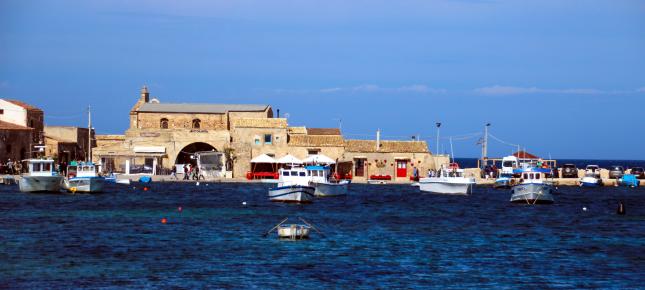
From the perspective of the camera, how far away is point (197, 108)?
358ft

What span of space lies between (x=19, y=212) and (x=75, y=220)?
582 cm

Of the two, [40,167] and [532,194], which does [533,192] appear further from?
[40,167]

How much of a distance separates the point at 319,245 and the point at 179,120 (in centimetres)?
6946

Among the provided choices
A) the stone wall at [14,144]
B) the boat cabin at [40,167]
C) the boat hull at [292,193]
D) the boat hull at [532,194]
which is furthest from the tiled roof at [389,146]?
the boat hull at [292,193]

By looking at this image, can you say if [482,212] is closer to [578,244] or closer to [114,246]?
[578,244]

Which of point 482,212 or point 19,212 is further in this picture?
point 482,212

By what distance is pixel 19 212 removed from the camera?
53625mm

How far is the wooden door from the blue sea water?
94.0 feet

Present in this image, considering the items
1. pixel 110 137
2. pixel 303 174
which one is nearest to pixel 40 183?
pixel 303 174

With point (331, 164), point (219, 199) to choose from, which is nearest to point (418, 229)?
point (219, 199)

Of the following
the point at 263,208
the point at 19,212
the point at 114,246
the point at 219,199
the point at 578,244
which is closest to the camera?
the point at 114,246

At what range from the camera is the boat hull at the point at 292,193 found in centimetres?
6278

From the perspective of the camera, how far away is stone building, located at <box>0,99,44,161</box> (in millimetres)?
95438

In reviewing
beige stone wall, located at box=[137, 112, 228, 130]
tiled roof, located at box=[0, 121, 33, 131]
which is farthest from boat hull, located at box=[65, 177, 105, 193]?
beige stone wall, located at box=[137, 112, 228, 130]
